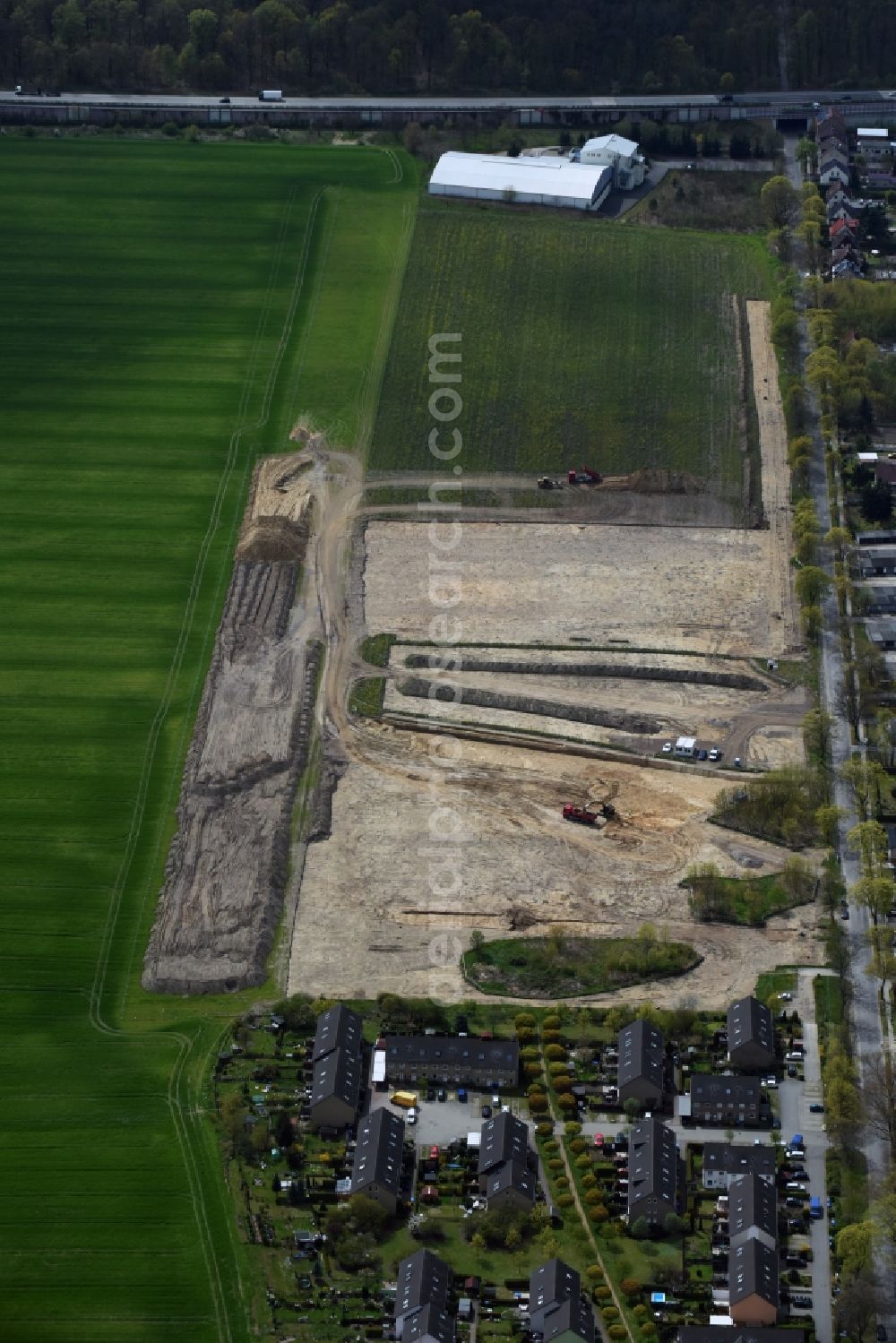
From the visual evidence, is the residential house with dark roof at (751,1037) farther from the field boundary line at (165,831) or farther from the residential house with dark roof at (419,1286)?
the field boundary line at (165,831)

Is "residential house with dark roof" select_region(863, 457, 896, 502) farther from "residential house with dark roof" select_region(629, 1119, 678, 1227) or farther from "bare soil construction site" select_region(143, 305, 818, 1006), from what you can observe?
"residential house with dark roof" select_region(629, 1119, 678, 1227)

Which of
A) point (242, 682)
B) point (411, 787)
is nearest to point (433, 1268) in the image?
point (411, 787)

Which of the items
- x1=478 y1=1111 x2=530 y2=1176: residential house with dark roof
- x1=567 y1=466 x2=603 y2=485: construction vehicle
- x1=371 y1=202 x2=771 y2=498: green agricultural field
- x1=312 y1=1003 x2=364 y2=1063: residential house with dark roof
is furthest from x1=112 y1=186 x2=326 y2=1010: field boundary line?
x1=567 y1=466 x2=603 y2=485: construction vehicle

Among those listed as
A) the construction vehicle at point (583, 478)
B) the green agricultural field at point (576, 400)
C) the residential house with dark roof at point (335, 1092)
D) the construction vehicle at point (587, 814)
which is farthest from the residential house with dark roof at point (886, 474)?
the residential house with dark roof at point (335, 1092)

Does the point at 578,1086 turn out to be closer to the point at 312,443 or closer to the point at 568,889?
the point at 568,889

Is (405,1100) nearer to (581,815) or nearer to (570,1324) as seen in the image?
(570,1324)
